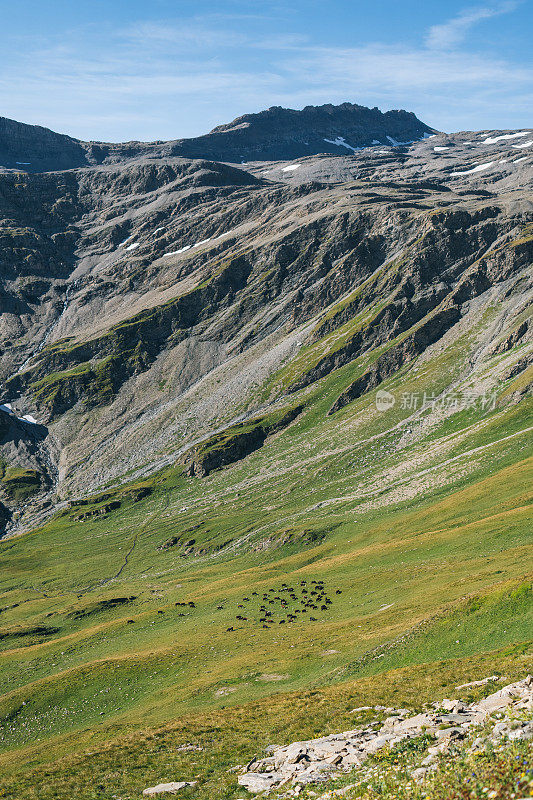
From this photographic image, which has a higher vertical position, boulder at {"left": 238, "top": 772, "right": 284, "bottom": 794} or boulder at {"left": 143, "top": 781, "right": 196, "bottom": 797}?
boulder at {"left": 238, "top": 772, "right": 284, "bottom": 794}

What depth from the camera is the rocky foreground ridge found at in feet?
58.0

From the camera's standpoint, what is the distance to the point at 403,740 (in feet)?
67.9

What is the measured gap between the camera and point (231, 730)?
34625 mm

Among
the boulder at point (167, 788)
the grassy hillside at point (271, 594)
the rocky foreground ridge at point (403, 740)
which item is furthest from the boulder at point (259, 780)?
the boulder at point (167, 788)

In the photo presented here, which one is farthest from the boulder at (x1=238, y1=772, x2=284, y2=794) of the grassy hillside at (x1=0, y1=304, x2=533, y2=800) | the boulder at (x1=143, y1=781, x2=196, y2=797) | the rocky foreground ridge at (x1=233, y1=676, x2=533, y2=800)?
the boulder at (x1=143, y1=781, x2=196, y2=797)

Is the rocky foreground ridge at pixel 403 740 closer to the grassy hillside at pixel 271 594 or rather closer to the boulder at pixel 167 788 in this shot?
the grassy hillside at pixel 271 594

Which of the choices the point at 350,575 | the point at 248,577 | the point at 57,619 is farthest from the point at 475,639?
the point at 57,619

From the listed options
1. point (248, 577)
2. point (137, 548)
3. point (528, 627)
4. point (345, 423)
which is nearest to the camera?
point (528, 627)

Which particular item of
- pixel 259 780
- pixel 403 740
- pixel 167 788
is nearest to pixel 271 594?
pixel 167 788

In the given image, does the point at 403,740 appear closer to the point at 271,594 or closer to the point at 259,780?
the point at 259,780

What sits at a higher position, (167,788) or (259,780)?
(259,780)

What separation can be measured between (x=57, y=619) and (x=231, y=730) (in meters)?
86.6

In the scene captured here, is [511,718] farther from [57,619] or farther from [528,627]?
[57,619]

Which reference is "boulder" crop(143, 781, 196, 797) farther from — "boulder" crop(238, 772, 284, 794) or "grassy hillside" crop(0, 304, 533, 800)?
"boulder" crop(238, 772, 284, 794)
